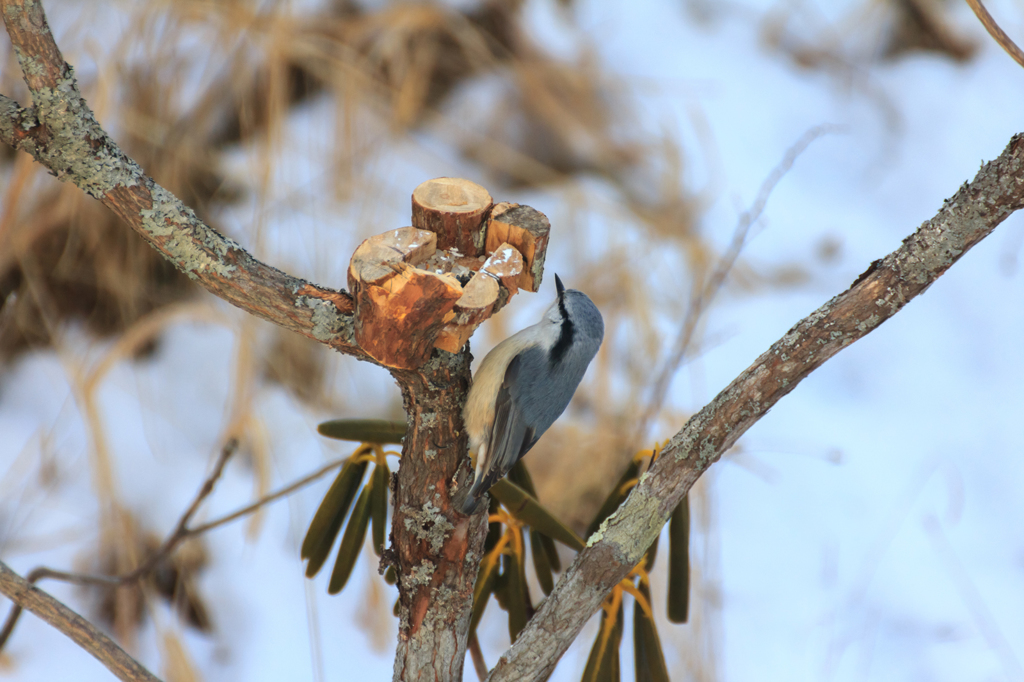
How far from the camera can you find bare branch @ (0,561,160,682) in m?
0.96

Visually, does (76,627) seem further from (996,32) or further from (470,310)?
(996,32)

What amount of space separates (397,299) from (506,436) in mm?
320

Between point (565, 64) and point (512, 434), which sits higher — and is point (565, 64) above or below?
above

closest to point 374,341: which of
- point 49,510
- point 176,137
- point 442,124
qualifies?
point 176,137

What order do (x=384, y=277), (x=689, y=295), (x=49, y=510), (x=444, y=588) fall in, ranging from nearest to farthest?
1. (x=384, y=277)
2. (x=444, y=588)
3. (x=49, y=510)
4. (x=689, y=295)

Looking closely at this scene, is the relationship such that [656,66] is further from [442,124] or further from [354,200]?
[354,200]

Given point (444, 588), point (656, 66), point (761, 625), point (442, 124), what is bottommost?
point (444, 588)

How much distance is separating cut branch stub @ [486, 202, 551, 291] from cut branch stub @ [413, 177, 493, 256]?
0.02m

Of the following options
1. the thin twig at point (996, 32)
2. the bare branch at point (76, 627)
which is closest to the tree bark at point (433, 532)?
the bare branch at point (76, 627)

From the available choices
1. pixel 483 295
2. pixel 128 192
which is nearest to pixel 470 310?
pixel 483 295

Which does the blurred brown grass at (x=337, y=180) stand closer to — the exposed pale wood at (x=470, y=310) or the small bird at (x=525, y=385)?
the small bird at (x=525, y=385)

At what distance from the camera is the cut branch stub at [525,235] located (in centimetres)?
89

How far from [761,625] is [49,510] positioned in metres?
2.05

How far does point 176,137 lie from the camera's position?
2.06 meters
